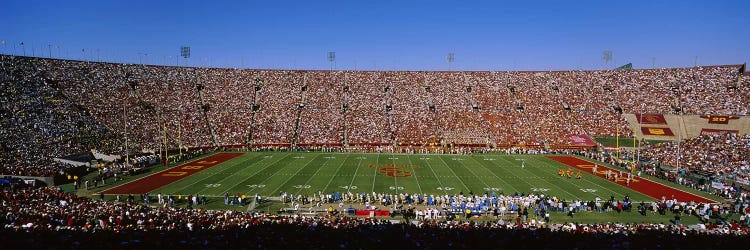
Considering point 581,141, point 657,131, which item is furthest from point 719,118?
point 581,141

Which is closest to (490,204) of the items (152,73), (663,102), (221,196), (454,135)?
(221,196)

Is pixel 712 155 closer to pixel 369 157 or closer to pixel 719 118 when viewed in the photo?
pixel 719 118

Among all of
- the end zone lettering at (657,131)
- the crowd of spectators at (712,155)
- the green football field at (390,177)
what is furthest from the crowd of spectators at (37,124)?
the end zone lettering at (657,131)

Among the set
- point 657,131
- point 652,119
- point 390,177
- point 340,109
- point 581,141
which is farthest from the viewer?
point 340,109

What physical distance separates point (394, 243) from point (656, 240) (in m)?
7.34

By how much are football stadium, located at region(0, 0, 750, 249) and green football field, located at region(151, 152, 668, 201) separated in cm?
25

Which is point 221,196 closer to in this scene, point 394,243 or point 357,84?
point 394,243

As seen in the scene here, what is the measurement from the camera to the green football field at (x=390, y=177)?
96.3 ft

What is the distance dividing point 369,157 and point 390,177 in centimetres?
1212

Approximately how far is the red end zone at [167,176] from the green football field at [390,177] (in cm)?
94

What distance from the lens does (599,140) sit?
54.0 meters

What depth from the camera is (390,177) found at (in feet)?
112

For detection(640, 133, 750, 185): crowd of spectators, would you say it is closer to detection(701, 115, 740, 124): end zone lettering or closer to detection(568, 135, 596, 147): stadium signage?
detection(568, 135, 596, 147): stadium signage

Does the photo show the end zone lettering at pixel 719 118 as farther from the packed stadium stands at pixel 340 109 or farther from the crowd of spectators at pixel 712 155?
the crowd of spectators at pixel 712 155
